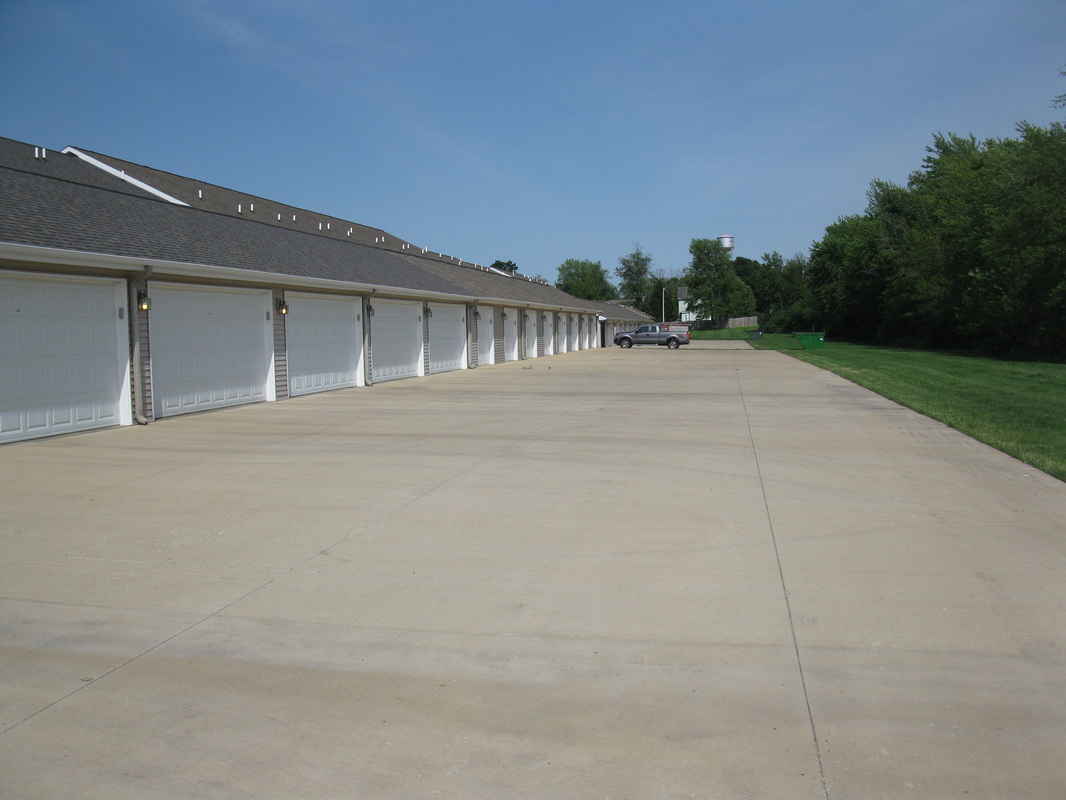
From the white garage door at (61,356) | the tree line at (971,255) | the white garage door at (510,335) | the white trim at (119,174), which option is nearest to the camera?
the white garage door at (61,356)

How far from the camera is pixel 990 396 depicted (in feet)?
58.7

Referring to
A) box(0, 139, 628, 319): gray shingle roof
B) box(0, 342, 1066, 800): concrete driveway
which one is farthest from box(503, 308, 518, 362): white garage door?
box(0, 342, 1066, 800): concrete driveway

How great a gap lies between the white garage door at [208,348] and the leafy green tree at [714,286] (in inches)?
3960

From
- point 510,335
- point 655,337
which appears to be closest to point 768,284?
point 655,337

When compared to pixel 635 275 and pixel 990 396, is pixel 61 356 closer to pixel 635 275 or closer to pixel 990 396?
pixel 990 396

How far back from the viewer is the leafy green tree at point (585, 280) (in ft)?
409

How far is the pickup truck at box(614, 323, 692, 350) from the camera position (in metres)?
54.2

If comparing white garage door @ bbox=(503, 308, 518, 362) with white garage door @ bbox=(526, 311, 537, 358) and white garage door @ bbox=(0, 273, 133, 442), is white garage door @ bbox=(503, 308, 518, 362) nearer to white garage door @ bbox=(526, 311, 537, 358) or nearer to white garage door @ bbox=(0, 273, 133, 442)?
white garage door @ bbox=(526, 311, 537, 358)

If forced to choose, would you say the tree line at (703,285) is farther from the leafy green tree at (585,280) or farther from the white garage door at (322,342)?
the white garage door at (322,342)

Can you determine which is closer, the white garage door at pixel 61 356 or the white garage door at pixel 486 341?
the white garage door at pixel 61 356

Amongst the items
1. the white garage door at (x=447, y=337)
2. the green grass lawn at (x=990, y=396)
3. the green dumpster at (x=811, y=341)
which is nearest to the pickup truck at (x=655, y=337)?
the green dumpster at (x=811, y=341)

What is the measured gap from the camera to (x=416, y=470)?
9.59 meters

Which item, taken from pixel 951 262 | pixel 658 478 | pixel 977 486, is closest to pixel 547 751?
pixel 658 478

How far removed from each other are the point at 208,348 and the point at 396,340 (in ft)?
28.0
